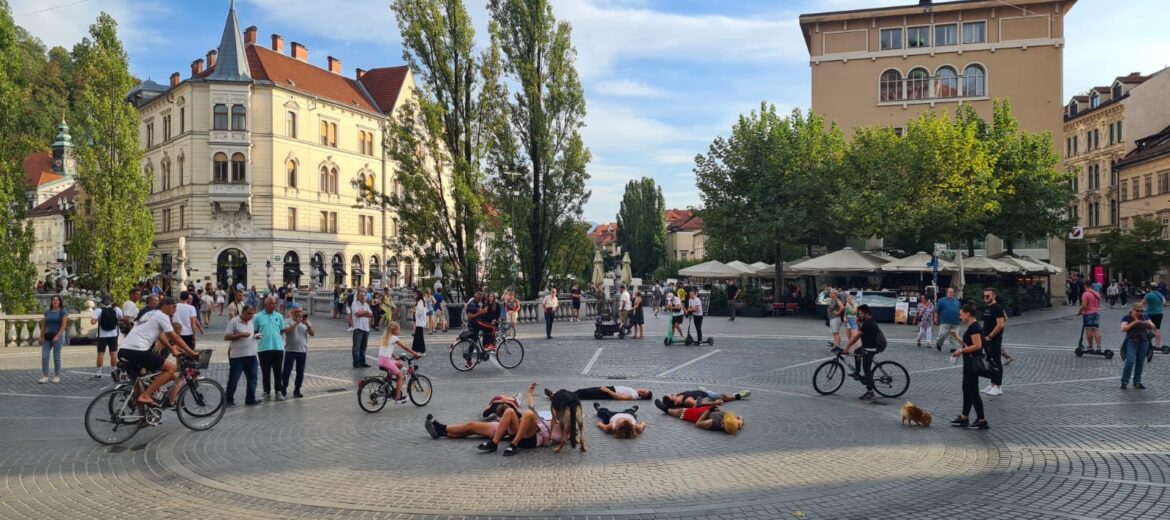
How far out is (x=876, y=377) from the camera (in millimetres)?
12867

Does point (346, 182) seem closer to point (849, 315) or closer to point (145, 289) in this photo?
point (145, 289)

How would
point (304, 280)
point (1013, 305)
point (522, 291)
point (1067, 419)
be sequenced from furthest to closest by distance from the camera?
point (304, 280), point (1013, 305), point (522, 291), point (1067, 419)

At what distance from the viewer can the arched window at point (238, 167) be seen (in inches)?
2181

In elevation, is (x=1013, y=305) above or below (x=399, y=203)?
below

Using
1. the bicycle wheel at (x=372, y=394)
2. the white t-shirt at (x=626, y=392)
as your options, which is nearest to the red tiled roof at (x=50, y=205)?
→ the bicycle wheel at (x=372, y=394)

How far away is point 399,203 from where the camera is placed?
29641 mm

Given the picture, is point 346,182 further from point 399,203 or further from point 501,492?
point 501,492

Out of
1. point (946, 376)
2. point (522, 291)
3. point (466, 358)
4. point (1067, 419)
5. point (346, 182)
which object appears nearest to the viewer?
point (1067, 419)

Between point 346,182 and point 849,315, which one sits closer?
point 849,315

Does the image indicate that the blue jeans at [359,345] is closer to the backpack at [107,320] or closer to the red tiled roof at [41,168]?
the backpack at [107,320]

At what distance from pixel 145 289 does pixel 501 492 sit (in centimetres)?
3082

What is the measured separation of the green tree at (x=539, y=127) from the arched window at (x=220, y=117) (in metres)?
32.7

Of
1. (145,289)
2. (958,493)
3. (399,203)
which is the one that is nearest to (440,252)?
(399,203)

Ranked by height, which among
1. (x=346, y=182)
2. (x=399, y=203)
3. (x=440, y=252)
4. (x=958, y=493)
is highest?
(x=346, y=182)
